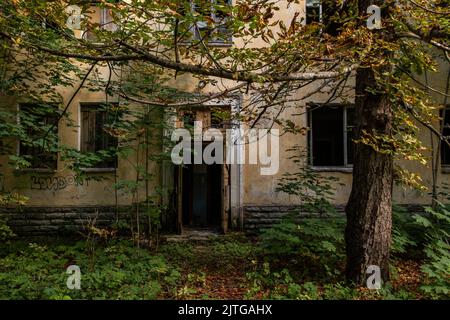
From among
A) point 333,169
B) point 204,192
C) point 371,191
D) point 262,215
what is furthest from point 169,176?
point 371,191

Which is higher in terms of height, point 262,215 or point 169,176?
point 169,176

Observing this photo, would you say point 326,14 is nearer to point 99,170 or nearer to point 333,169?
point 333,169

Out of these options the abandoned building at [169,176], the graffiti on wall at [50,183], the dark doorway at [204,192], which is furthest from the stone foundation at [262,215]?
the graffiti on wall at [50,183]

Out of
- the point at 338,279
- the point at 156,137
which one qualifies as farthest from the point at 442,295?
the point at 156,137

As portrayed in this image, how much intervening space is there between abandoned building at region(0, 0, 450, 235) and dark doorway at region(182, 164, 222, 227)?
1250mm

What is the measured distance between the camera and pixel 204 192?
385 inches

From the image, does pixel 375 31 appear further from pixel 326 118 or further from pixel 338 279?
pixel 326 118

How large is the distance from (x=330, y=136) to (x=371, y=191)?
14.8 feet

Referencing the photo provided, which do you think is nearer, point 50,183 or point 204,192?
point 50,183

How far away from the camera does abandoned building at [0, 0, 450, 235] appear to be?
809cm

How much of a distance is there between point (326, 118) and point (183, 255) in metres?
5.20

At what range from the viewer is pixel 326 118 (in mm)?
8742

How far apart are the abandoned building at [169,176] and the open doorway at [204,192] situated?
1.25 m

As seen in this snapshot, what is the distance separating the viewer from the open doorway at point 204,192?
9609mm
